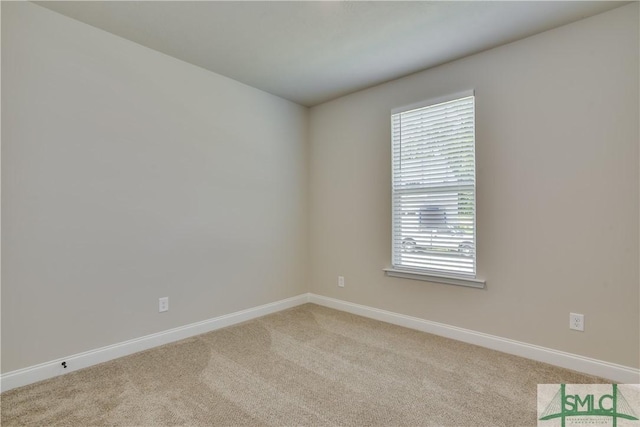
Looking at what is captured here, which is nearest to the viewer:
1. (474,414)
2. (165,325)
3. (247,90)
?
(474,414)

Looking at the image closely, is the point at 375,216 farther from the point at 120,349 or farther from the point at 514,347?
the point at 120,349

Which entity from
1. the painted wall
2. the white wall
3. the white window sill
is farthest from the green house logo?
the white wall

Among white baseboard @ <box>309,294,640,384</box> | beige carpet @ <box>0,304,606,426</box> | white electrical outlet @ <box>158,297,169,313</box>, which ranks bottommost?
beige carpet @ <box>0,304,606,426</box>

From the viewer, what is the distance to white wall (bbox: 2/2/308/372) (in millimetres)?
2072

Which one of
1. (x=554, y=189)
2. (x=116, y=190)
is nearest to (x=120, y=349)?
(x=116, y=190)

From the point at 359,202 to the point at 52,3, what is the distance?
3.00 m

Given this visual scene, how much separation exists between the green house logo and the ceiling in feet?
8.29

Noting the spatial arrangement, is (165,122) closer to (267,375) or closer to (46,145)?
(46,145)

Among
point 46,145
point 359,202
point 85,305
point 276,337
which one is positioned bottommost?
point 276,337

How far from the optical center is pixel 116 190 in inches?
97.7

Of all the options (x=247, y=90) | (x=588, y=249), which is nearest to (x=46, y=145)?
(x=247, y=90)

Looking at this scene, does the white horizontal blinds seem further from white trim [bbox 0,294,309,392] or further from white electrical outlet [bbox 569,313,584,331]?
white trim [bbox 0,294,309,392]

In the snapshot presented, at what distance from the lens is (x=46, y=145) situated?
2.16 m

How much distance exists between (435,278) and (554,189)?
121cm
